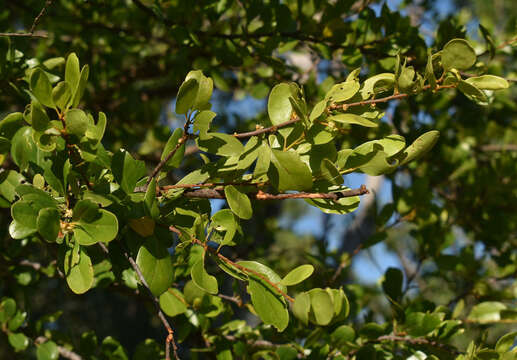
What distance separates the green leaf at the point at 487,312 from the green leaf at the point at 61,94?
1.17 metres

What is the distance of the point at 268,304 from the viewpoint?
68cm

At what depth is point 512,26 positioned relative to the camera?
4.29 ft

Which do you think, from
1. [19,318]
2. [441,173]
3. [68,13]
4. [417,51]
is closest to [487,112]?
[441,173]

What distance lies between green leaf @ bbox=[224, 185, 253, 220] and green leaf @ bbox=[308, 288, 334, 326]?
153mm

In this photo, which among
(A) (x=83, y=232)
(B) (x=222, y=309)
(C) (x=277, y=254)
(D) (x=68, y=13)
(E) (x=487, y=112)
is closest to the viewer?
(A) (x=83, y=232)

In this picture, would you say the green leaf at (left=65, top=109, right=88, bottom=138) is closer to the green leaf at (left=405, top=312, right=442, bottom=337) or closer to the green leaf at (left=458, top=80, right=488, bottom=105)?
the green leaf at (left=458, top=80, right=488, bottom=105)

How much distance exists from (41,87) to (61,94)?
1.1 inches

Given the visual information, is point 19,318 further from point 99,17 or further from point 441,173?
point 441,173

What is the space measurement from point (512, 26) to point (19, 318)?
5.27 feet

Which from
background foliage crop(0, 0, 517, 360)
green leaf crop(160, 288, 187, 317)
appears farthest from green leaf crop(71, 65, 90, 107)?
green leaf crop(160, 288, 187, 317)

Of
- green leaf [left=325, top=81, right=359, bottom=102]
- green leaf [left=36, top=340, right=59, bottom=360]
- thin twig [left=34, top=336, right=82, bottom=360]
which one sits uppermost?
green leaf [left=325, top=81, right=359, bottom=102]

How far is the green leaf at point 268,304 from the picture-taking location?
2.19ft

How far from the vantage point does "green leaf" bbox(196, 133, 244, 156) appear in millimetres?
678

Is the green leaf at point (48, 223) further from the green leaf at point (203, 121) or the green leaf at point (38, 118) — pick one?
the green leaf at point (203, 121)
